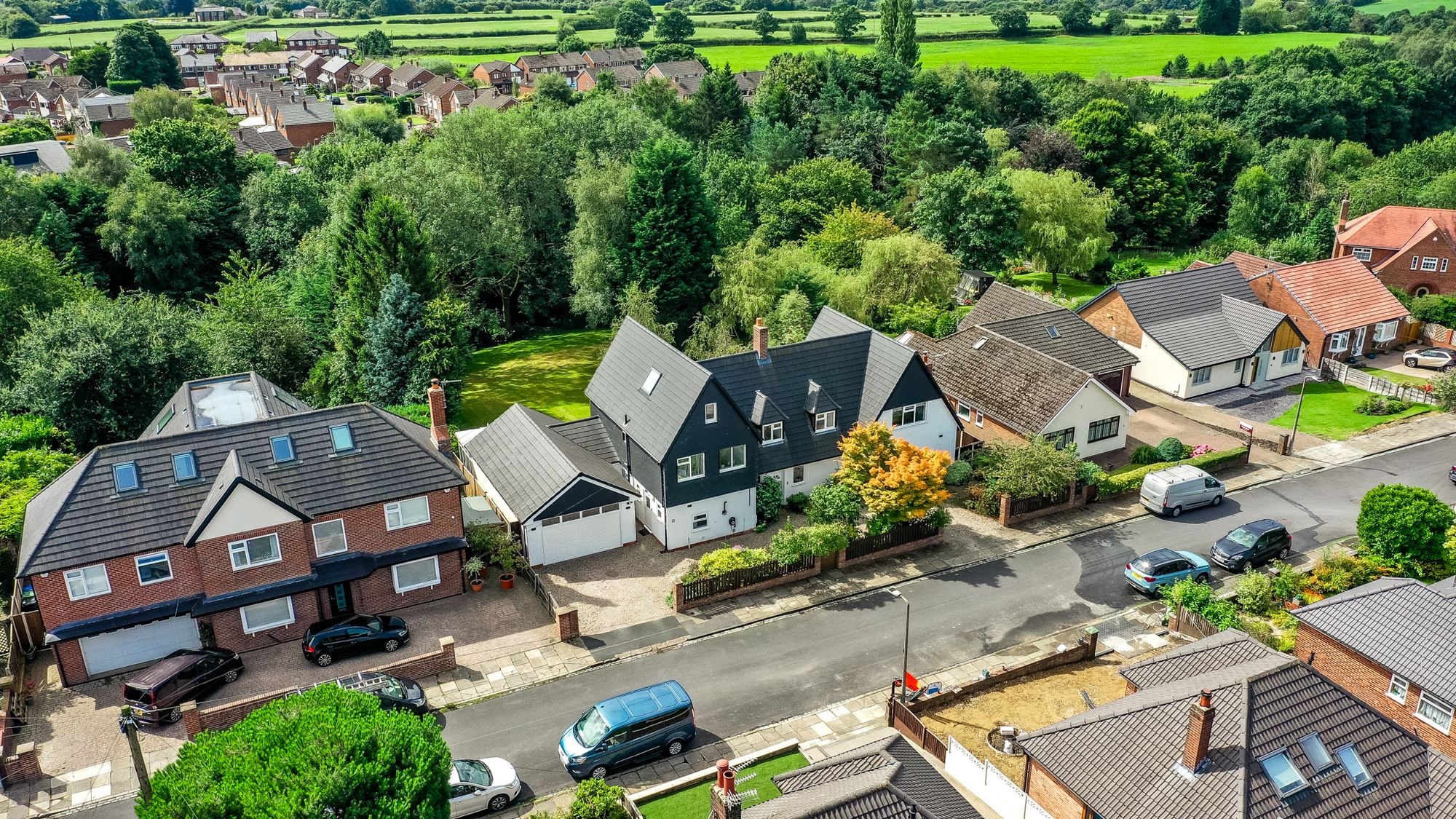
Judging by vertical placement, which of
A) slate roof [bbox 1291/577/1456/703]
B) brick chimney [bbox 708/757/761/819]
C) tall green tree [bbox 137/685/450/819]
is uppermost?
tall green tree [bbox 137/685/450/819]

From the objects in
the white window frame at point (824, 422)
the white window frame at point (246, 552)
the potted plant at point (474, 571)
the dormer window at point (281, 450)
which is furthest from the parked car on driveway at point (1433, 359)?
the white window frame at point (246, 552)

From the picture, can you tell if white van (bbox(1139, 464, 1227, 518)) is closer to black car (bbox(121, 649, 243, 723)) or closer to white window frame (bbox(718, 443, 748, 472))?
white window frame (bbox(718, 443, 748, 472))

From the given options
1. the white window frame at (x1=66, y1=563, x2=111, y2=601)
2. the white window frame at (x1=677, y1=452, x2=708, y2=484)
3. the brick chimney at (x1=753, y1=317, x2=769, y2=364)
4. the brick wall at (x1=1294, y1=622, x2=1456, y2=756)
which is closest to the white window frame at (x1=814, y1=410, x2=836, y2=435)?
the brick chimney at (x1=753, y1=317, x2=769, y2=364)

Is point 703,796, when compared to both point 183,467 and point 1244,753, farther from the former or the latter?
point 183,467

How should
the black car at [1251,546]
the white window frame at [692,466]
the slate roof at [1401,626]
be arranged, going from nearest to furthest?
the slate roof at [1401,626]
the black car at [1251,546]
the white window frame at [692,466]

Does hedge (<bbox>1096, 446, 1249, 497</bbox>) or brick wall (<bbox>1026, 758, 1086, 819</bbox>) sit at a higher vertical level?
brick wall (<bbox>1026, 758, 1086, 819</bbox>)

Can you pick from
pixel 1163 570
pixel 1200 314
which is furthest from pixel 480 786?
pixel 1200 314

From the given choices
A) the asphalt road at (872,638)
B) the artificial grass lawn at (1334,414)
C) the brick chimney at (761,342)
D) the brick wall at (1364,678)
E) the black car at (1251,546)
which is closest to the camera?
the brick wall at (1364,678)

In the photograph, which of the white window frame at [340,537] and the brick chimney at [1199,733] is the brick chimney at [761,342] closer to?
the white window frame at [340,537]

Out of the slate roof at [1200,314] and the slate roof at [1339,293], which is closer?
the slate roof at [1200,314]
